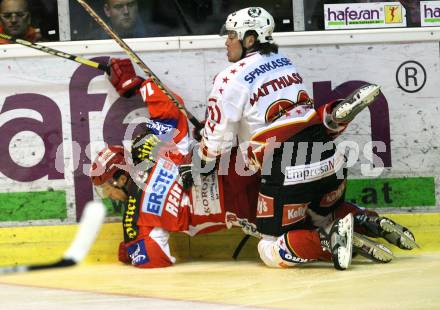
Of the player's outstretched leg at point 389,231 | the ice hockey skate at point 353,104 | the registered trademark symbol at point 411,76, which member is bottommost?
the player's outstretched leg at point 389,231

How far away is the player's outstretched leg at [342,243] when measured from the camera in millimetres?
4652

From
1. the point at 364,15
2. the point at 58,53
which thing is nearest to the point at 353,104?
the point at 364,15

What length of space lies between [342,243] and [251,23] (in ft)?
3.93

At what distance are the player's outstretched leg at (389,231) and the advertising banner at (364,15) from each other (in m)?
1.08

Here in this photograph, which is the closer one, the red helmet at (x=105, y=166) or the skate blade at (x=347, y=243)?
the skate blade at (x=347, y=243)

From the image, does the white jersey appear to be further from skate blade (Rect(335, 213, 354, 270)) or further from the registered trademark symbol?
the registered trademark symbol

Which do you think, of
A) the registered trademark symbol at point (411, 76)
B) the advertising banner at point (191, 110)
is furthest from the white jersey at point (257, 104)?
the registered trademark symbol at point (411, 76)

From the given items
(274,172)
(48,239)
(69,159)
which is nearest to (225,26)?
(274,172)

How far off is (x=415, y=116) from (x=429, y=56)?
332 millimetres

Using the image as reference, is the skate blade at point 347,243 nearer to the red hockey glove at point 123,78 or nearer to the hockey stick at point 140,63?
the hockey stick at point 140,63

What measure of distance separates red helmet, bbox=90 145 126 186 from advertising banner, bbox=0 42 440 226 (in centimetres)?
14

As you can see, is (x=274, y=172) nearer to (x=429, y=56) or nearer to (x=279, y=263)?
(x=279, y=263)

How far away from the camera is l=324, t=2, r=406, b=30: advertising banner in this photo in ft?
17.7

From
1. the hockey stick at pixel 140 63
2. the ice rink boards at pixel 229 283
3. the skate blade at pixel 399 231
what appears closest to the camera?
the ice rink boards at pixel 229 283
